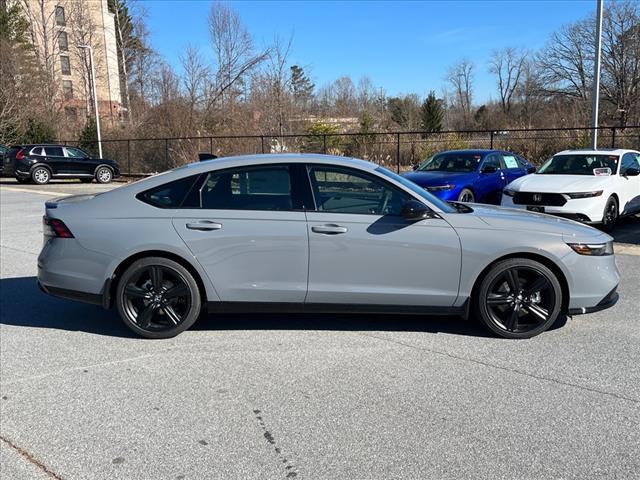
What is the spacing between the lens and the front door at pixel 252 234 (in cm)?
466

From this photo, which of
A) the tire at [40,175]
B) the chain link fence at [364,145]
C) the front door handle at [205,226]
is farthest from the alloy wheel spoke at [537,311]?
the tire at [40,175]

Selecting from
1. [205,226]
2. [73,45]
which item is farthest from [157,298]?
[73,45]

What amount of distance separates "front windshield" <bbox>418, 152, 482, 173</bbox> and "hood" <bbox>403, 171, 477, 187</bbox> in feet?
1.37

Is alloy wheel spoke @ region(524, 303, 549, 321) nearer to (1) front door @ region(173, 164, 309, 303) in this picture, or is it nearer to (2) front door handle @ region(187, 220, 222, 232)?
(1) front door @ region(173, 164, 309, 303)

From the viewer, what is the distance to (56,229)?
16.0 feet

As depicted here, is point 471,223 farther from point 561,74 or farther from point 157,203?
point 561,74

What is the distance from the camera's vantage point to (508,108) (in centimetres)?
8425

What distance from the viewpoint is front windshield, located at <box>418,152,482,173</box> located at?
41.9 feet

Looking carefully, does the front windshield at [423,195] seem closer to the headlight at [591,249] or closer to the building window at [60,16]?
the headlight at [591,249]

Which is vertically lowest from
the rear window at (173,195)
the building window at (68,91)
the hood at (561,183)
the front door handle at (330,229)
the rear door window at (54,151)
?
the hood at (561,183)

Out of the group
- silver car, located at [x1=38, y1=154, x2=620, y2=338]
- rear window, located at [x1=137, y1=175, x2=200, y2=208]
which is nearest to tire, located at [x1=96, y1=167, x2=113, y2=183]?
silver car, located at [x1=38, y1=154, x2=620, y2=338]

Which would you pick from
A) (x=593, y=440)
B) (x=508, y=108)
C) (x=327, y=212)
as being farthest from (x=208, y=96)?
(x=508, y=108)

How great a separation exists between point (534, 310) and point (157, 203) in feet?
11.0

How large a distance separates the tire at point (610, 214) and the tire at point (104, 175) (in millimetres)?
20234
